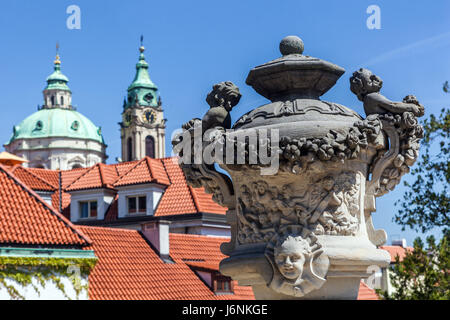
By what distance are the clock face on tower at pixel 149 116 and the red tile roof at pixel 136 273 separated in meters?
88.3

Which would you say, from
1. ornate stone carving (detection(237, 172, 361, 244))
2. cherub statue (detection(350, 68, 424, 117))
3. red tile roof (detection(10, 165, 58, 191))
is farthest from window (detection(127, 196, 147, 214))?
ornate stone carving (detection(237, 172, 361, 244))

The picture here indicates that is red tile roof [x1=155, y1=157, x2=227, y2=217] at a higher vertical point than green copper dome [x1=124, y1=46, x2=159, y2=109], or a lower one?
lower

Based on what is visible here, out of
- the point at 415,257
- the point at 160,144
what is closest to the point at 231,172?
the point at 415,257

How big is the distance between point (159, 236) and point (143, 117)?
293ft

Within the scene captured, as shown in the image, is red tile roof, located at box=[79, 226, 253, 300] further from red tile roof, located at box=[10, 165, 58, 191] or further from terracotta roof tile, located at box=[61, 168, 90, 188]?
terracotta roof tile, located at box=[61, 168, 90, 188]

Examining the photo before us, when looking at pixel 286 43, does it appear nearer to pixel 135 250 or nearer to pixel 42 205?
pixel 42 205

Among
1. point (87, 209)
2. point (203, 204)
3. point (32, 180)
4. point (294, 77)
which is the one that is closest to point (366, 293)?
point (203, 204)

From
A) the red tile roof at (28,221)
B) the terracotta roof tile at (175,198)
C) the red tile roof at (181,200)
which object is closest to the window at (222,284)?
the red tile roof at (28,221)

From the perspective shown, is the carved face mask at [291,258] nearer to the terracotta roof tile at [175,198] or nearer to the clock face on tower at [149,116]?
the terracotta roof tile at [175,198]

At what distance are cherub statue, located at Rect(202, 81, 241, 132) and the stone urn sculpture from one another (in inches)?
0.7

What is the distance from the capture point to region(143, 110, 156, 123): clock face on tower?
113062 mm

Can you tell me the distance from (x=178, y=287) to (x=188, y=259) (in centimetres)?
254

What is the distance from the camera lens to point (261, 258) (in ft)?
18.6
